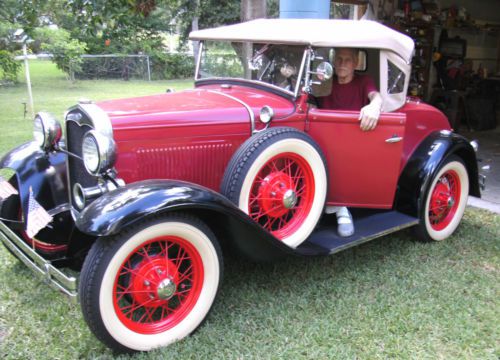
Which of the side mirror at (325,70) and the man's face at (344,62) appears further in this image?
the man's face at (344,62)

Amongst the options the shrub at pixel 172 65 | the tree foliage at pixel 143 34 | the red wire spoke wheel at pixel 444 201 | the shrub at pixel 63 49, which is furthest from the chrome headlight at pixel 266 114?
the shrub at pixel 172 65

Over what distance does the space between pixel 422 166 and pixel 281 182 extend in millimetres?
1435

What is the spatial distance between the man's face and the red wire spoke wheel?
1136mm

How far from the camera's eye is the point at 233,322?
2.79 m

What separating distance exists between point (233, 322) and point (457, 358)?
4.19 feet

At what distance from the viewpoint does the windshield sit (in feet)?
10.7

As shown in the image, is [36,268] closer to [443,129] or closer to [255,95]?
[255,95]

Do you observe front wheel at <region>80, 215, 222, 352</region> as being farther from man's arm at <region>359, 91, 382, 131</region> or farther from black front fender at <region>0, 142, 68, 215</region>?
man's arm at <region>359, 91, 382, 131</region>

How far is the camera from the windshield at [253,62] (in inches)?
128

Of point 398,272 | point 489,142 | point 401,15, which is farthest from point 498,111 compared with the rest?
point 398,272

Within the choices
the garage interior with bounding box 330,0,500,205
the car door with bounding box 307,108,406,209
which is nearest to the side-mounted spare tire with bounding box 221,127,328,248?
the car door with bounding box 307,108,406,209

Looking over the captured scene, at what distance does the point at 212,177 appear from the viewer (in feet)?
9.86

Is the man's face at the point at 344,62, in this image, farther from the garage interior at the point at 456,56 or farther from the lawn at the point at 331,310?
the garage interior at the point at 456,56

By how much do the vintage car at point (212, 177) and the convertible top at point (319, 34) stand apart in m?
0.01
